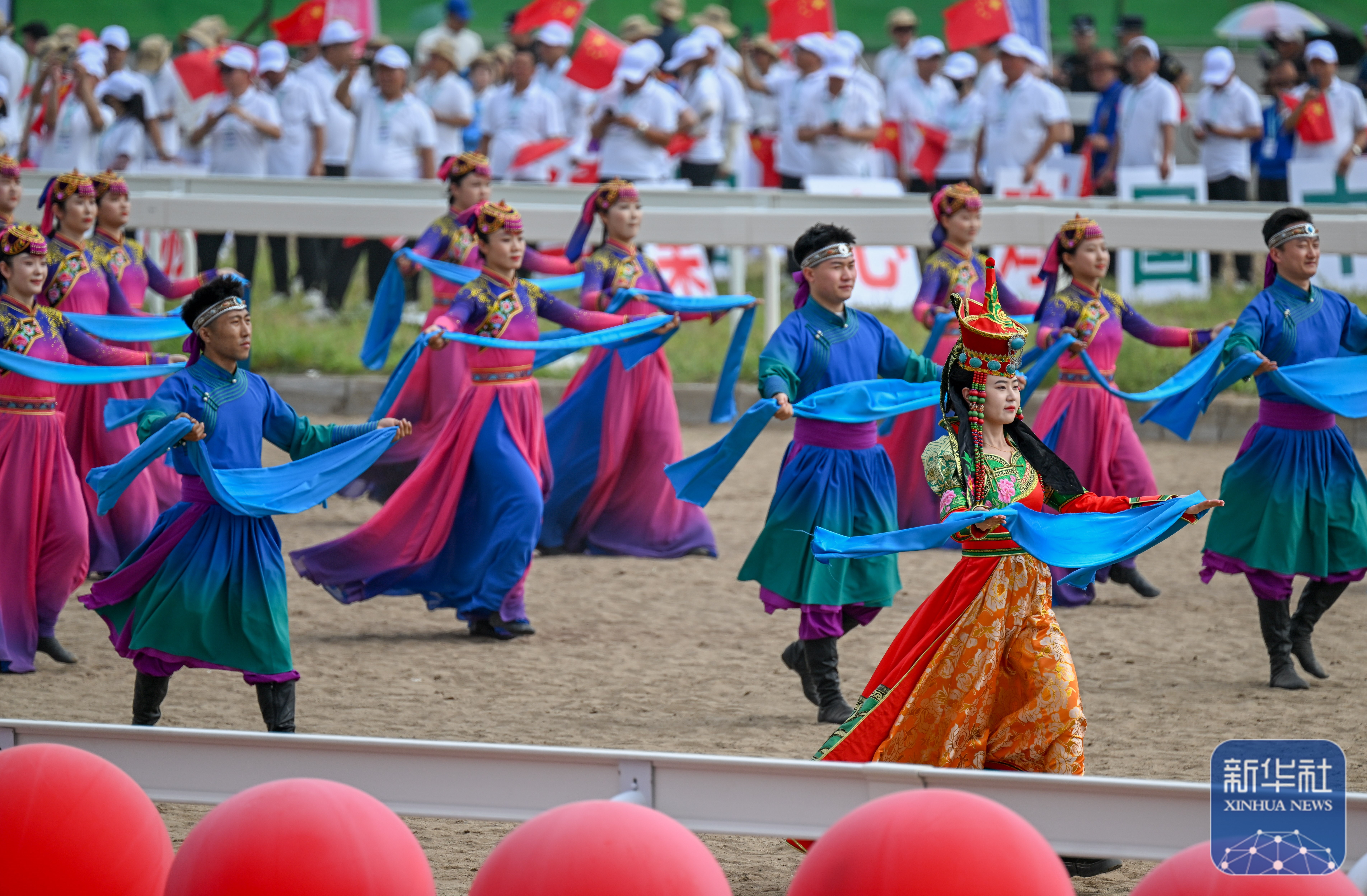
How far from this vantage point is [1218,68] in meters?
16.5

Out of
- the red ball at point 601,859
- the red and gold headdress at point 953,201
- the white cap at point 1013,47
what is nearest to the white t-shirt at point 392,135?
the white cap at point 1013,47

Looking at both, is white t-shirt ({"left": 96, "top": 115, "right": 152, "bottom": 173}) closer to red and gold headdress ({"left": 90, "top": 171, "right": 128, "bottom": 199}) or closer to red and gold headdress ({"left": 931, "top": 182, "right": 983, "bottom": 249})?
red and gold headdress ({"left": 90, "top": 171, "right": 128, "bottom": 199})

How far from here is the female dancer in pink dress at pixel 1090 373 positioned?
8680 mm

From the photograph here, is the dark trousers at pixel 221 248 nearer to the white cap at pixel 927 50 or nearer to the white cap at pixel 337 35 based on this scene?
the white cap at pixel 337 35

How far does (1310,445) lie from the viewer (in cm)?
743

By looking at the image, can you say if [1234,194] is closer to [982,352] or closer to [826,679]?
[826,679]

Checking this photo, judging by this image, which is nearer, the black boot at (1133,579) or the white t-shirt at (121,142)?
the black boot at (1133,579)

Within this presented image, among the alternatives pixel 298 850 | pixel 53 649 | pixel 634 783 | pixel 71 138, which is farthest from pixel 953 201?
pixel 71 138

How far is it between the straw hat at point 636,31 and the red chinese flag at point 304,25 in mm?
2906

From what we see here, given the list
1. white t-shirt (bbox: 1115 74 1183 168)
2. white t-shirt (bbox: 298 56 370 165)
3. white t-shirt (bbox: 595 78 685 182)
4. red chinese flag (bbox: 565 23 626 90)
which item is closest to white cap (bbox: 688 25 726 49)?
white t-shirt (bbox: 595 78 685 182)

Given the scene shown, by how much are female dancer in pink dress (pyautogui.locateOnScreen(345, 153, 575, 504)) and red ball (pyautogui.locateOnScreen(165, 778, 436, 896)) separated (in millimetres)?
6329

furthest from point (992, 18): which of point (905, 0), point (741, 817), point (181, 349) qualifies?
point (741, 817)

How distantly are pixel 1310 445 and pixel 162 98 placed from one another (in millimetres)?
13045

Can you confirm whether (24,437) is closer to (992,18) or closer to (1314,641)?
(1314,641)
